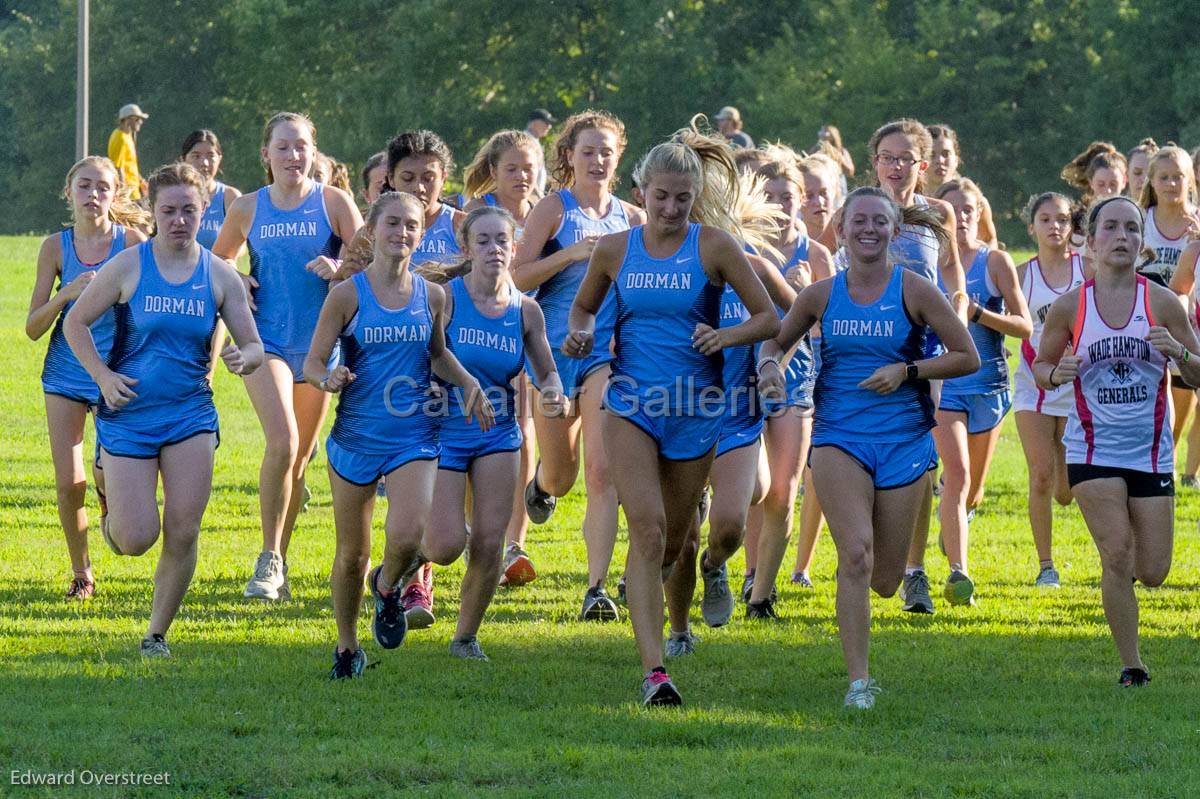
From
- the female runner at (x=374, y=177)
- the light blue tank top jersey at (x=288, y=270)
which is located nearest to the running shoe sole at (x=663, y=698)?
the light blue tank top jersey at (x=288, y=270)

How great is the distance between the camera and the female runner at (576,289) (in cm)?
905

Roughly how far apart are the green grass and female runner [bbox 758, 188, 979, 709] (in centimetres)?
51

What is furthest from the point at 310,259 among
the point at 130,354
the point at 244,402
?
the point at 244,402

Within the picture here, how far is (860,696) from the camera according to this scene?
7.18m

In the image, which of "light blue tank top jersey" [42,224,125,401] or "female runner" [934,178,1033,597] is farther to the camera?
"female runner" [934,178,1033,597]

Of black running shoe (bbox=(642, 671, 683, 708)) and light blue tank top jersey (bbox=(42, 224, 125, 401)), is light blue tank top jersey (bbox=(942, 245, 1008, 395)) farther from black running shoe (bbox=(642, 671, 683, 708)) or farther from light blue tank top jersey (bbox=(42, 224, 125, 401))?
Result: light blue tank top jersey (bbox=(42, 224, 125, 401))

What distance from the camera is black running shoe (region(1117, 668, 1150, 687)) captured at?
25.1 ft

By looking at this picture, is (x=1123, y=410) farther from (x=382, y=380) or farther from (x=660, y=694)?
(x=382, y=380)

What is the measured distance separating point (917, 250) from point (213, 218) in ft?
15.5

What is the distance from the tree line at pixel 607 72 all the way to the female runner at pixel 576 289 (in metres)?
38.3

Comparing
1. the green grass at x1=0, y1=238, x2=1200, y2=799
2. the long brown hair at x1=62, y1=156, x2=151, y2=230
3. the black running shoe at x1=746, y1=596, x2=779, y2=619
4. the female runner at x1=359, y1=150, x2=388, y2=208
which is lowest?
the green grass at x1=0, y1=238, x2=1200, y2=799

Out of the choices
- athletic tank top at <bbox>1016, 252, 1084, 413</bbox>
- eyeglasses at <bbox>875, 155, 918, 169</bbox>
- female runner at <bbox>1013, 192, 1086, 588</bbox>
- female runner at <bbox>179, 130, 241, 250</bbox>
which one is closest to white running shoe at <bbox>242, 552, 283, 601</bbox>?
female runner at <bbox>179, 130, 241, 250</bbox>

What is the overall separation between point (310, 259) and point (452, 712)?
339cm

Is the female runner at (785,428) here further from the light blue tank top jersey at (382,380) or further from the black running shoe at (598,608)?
the light blue tank top jersey at (382,380)
